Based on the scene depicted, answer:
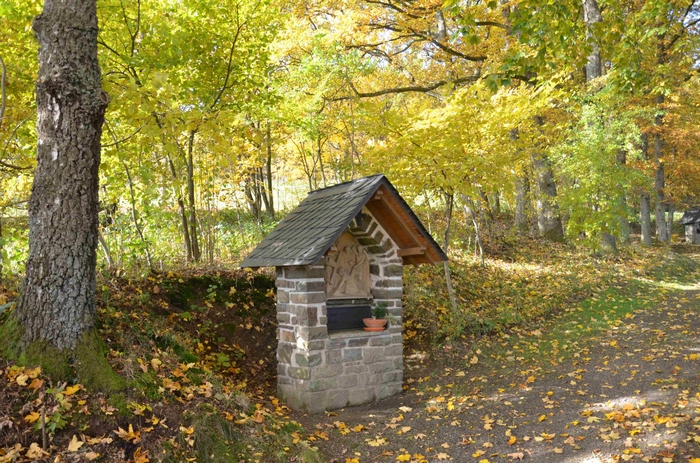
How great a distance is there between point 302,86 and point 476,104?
4372 mm

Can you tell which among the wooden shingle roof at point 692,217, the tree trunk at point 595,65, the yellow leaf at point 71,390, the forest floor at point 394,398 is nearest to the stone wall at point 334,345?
the forest floor at point 394,398

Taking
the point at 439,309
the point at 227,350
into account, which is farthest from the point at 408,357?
the point at 227,350

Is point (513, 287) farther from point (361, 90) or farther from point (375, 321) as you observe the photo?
point (361, 90)

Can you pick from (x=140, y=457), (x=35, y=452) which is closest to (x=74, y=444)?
(x=35, y=452)

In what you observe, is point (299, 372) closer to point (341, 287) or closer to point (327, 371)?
point (327, 371)

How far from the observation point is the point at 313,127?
40.3 ft

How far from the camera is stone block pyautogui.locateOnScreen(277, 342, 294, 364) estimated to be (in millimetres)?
6969

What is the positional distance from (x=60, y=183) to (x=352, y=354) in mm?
4138

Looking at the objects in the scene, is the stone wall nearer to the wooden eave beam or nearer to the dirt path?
the wooden eave beam

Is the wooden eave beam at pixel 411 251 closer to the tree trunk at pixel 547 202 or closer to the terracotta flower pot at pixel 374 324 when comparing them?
the terracotta flower pot at pixel 374 324

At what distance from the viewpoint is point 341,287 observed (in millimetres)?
7414

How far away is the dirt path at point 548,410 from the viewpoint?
4879mm

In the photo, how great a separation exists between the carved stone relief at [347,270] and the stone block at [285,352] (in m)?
0.87

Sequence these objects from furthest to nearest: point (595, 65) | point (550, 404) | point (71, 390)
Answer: point (595, 65)
point (550, 404)
point (71, 390)
